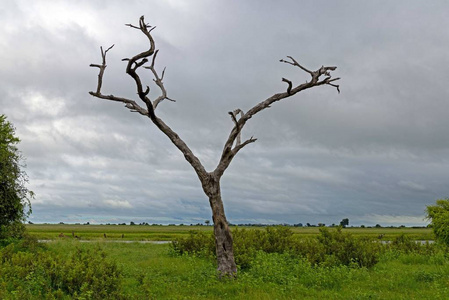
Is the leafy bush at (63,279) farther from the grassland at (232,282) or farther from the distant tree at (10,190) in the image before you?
the distant tree at (10,190)

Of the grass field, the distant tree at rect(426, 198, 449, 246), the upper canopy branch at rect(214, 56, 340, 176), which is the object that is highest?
the upper canopy branch at rect(214, 56, 340, 176)

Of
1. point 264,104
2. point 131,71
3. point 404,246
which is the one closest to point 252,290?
point 264,104

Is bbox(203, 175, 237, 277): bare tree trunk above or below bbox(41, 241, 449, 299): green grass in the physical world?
above

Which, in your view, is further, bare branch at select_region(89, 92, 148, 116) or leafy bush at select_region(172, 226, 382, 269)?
leafy bush at select_region(172, 226, 382, 269)

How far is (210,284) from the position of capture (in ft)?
49.7

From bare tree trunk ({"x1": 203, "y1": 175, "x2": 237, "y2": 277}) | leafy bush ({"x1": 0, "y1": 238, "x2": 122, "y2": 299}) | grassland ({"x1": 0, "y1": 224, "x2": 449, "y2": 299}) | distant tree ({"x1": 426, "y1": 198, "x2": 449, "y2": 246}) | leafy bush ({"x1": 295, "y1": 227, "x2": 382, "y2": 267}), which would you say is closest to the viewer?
leafy bush ({"x1": 0, "y1": 238, "x2": 122, "y2": 299})

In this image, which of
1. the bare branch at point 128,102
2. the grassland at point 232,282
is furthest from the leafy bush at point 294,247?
the bare branch at point 128,102

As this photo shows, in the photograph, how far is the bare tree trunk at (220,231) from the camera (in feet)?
52.6

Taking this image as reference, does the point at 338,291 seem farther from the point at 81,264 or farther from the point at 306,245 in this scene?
the point at 306,245

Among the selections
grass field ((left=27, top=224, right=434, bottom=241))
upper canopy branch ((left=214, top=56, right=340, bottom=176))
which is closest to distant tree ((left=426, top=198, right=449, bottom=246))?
grass field ((left=27, top=224, right=434, bottom=241))

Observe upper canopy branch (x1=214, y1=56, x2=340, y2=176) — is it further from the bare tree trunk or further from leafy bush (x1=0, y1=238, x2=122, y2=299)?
leafy bush (x1=0, y1=238, x2=122, y2=299)

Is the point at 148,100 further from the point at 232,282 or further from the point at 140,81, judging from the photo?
the point at 232,282

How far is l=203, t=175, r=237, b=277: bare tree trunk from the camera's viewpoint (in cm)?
1605

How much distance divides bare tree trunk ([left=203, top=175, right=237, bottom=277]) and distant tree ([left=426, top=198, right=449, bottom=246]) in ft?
50.5
